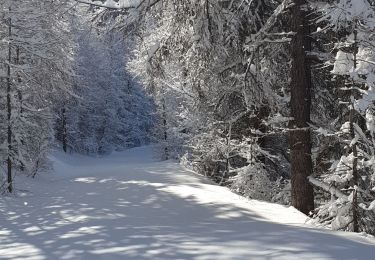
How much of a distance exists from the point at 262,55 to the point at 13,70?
26.6 feet

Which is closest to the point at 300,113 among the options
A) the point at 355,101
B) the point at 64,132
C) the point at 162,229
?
the point at 355,101

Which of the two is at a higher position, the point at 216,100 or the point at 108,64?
the point at 108,64

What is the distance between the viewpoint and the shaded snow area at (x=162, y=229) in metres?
4.60

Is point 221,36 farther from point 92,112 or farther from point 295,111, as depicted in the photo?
point 92,112

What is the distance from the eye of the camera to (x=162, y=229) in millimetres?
6156

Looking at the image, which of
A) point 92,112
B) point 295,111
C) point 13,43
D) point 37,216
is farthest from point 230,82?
point 92,112

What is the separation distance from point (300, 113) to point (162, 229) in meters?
3.80

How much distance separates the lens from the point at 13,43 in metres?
13.9

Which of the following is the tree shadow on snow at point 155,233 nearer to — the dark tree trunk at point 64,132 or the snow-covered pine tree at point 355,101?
the snow-covered pine tree at point 355,101

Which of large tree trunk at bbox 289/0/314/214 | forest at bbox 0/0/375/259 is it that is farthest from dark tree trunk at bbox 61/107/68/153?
large tree trunk at bbox 289/0/314/214

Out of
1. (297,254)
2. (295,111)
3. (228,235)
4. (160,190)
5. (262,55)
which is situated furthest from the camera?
(160,190)

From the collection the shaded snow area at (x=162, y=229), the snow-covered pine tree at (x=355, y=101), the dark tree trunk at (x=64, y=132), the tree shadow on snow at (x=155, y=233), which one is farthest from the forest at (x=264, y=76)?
the dark tree trunk at (x=64, y=132)

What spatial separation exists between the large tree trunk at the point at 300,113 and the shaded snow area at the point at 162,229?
48cm

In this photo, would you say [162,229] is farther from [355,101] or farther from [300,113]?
[300,113]
